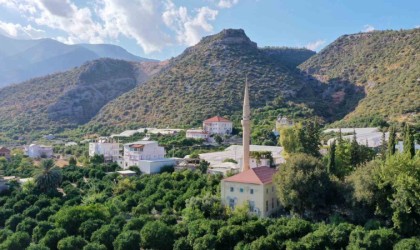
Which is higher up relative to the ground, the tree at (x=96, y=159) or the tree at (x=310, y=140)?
the tree at (x=310, y=140)

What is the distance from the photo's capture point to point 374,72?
95.1 m

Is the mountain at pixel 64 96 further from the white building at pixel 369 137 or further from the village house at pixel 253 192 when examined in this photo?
the village house at pixel 253 192

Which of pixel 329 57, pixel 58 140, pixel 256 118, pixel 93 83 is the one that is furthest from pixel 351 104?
pixel 93 83

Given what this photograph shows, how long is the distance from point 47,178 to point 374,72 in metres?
74.4

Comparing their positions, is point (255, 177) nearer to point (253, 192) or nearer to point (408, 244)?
point (253, 192)

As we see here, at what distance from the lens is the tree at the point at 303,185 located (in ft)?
101

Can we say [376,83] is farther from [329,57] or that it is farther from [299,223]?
[299,223]

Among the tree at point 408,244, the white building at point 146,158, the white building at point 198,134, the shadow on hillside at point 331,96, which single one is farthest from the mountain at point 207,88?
the tree at point 408,244

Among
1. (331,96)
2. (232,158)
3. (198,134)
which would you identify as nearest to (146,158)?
(232,158)

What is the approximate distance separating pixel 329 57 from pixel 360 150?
87.9 meters

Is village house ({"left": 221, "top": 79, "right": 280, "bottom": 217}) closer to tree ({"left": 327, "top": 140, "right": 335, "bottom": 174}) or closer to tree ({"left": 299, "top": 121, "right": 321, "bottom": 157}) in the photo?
tree ({"left": 327, "top": 140, "right": 335, "bottom": 174})

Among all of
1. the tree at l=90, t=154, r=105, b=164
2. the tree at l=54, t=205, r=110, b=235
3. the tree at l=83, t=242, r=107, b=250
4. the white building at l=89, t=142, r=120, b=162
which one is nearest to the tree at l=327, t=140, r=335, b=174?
the tree at l=54, t=205, r=110, b=235

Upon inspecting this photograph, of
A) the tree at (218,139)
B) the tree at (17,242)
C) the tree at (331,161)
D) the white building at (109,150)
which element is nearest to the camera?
the tree at (17,242)

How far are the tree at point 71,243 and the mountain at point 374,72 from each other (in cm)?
5320
